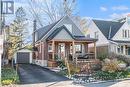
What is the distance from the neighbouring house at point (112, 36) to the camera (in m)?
44.4

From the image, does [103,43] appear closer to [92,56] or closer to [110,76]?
[92,56]

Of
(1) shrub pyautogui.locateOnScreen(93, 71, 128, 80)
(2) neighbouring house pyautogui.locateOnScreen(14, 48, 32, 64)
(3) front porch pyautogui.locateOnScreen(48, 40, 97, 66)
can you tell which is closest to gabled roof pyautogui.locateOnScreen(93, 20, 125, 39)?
(3) front porch pyautogui.locateOnScreen(48, 40, 97, 66)

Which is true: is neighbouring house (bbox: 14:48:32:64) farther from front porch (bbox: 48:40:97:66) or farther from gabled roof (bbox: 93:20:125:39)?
gabled roof (bbox: 93:20:125:39)

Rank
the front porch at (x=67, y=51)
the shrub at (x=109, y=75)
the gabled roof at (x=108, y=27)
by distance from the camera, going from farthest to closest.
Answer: the gabled roof at (x=108, y=27)
the front porch at (x=67, y=51)
the shrub at (x=109, y=75)

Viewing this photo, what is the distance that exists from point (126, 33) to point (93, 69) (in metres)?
19.4

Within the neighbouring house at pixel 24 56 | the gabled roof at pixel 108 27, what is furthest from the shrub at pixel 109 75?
the neighbouring house at pixel 24 56

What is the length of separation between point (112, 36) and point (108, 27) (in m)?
2.90

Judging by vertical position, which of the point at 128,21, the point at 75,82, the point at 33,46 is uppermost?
the point at 128,21

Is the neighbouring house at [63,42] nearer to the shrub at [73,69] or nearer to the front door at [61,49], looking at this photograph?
the front door at [61,49]

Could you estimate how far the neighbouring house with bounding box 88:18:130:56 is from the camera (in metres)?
44.4

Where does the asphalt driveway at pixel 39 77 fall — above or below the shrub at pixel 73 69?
below

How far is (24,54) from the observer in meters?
45.7

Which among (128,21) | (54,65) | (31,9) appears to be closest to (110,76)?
(54,65)

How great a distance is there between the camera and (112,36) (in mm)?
45781
